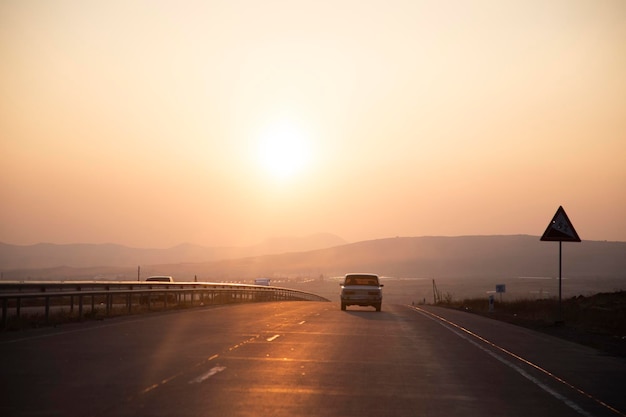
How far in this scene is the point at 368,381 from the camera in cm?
1289

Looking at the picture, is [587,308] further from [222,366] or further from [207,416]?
[207,416]

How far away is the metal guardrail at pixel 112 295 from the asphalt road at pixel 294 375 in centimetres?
149

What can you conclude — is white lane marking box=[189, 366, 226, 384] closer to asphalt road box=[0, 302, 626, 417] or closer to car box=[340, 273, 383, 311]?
asphalt road box=[0, 302, 626, 417]

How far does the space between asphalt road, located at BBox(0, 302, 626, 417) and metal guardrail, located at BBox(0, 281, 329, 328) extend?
149cm

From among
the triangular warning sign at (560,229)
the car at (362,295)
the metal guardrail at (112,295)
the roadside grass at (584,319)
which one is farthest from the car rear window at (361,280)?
the triangular warning sign at (560,229)

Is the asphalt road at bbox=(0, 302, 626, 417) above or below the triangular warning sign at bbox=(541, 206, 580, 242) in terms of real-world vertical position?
below

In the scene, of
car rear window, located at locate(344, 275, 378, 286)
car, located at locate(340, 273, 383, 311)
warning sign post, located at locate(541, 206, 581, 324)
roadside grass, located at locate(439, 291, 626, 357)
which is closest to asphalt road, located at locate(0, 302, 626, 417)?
roadside grass, located at locate(439, 291, 626, 357)

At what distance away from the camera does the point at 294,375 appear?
44.0 feet

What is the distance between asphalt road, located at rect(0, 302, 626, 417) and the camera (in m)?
10.4

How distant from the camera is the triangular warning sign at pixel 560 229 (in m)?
28.4

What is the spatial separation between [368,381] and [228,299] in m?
36.9

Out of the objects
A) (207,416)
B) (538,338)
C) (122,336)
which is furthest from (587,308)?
(207,416)

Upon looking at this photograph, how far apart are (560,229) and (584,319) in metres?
6.44

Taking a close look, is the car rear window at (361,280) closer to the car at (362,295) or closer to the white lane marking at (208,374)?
the car at (362,295)
